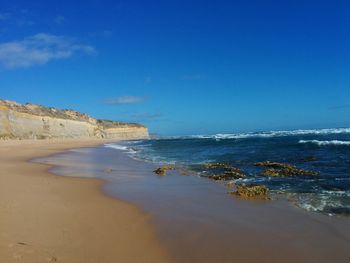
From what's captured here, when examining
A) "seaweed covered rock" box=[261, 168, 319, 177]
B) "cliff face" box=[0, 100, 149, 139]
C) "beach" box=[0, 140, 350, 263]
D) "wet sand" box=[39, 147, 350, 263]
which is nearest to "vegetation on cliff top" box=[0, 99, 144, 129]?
"cliff face" box=[0, 100, 149, 139]

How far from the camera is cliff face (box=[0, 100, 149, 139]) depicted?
175 feet

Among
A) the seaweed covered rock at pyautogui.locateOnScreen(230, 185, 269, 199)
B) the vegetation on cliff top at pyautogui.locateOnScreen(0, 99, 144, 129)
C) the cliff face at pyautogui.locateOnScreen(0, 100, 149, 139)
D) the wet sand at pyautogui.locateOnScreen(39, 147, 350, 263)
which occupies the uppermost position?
the vegetation on cliff top at pyautogui.locateOnScreen(0, 99, 144, 129)

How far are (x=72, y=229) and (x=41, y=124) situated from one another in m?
61.0

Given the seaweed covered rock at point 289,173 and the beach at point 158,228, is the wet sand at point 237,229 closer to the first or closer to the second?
the beach at point 158,228

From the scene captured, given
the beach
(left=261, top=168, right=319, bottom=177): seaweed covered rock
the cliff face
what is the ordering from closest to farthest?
the beach < (left=261, top=168, right=319, bottom=177): seaweed covered rock < the cliff face

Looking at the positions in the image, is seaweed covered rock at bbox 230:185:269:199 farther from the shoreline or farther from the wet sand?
Result: the shoreline

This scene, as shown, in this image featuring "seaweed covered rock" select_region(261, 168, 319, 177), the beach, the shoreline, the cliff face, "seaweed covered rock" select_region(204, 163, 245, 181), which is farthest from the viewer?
the cliff face

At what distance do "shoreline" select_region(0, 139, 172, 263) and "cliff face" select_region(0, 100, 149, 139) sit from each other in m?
46.0

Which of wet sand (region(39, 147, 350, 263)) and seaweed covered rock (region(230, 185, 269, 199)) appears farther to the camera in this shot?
seaweed covered rock (region(230, 185, 269, 199))

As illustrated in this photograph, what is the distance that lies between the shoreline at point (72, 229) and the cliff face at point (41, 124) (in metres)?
46.0

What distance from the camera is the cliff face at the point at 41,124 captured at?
53.2 m

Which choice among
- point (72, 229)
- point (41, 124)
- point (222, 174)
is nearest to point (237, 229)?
point (72, 229)

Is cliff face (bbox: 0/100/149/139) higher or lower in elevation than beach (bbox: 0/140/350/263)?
higher

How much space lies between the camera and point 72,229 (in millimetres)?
6086
